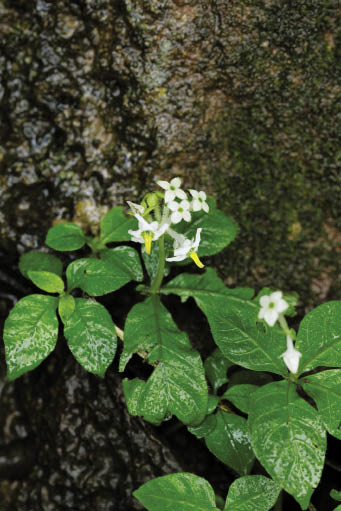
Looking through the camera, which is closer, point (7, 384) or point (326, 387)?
point (326, 387)

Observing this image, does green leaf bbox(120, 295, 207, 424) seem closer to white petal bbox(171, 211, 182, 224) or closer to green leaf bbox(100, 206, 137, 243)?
green leaf bbox(100, 206, 137, 243)

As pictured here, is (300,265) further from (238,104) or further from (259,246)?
(238,104)

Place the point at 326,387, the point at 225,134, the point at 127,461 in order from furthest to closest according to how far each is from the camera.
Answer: the point at 225,134
the point at 127,461
the point at 326,387

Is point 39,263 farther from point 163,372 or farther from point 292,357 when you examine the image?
point 292,357

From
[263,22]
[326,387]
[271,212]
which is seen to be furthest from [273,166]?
[326,387]

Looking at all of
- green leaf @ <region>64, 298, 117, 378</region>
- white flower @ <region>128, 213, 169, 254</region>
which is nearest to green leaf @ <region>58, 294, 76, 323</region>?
green leaf @ <region>64, 298, 117, 378</region>
